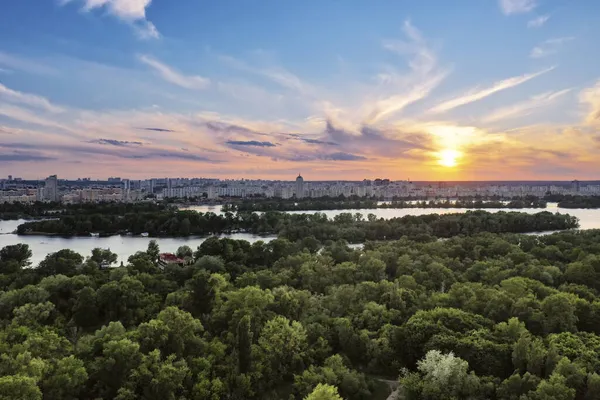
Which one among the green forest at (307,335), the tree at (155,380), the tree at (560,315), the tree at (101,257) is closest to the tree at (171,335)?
the green forest at (307,335)

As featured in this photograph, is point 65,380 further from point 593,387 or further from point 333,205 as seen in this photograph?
point 333,205

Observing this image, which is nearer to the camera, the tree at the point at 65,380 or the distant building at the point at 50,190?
the tree at the point at 65,380

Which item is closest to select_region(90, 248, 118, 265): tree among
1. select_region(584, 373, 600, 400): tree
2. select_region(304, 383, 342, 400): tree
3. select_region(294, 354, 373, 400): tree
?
select_region(294, 354, 373, 400): tree

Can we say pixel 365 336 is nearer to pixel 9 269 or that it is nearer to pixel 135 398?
pixel 135 398

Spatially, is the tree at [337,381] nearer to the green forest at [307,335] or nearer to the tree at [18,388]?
the green forest at [307,335]

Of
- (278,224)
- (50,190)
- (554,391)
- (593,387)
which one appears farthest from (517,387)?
(50,190)

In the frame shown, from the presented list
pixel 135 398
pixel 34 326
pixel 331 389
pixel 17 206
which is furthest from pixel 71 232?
pixel 331 389

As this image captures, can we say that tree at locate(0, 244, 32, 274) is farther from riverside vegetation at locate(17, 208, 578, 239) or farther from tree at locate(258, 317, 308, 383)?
tree at locate(258, 317, 308, 383)

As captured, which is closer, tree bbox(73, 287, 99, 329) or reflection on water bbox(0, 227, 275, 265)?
tree bbox(73, 287, 99, 329)
